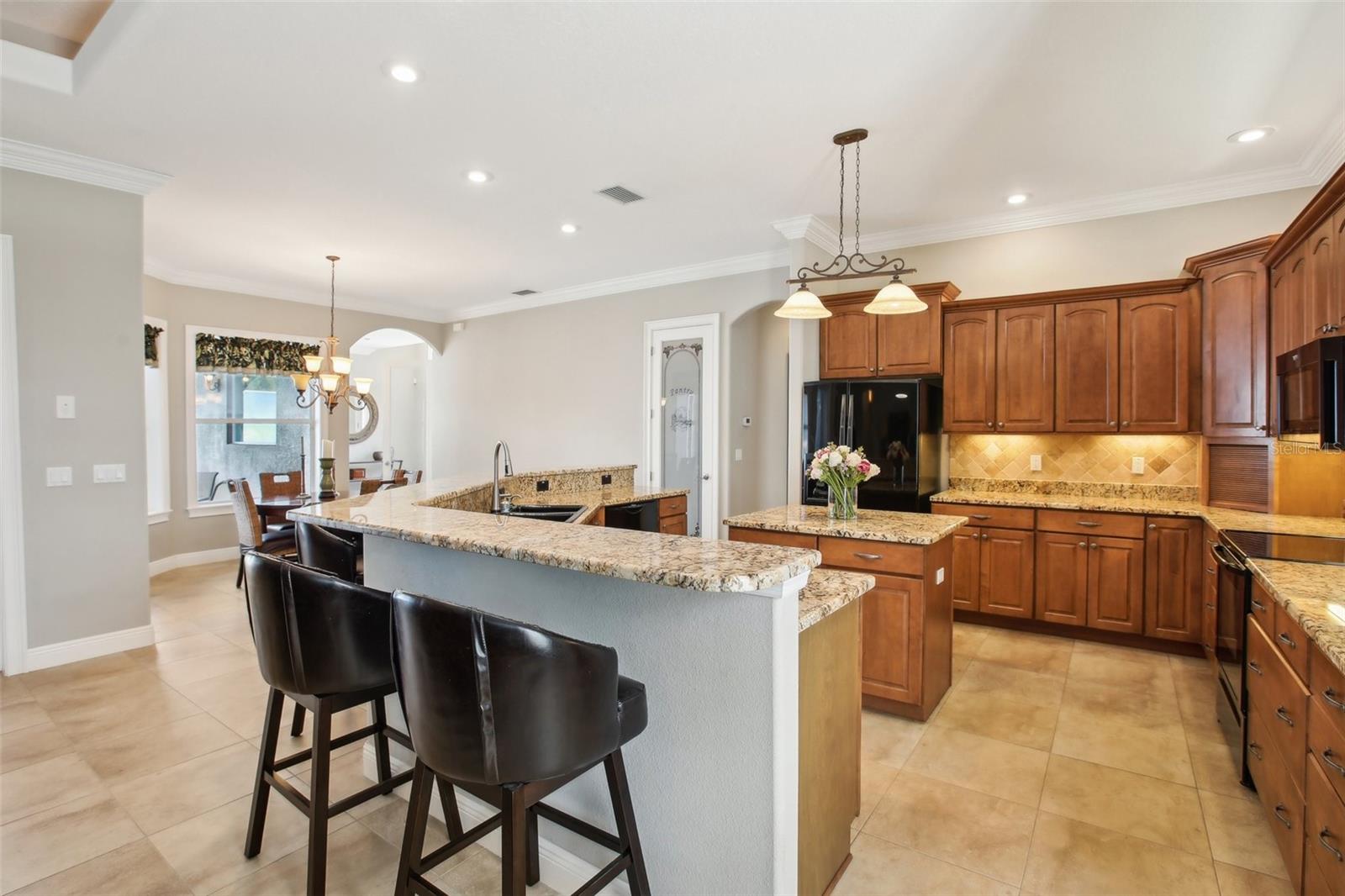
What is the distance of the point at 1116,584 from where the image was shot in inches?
153

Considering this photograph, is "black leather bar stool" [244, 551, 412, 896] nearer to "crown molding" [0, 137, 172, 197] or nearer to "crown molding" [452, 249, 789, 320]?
"crown molding" [0, 137, 172, 197]

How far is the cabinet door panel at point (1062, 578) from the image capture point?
3980mm

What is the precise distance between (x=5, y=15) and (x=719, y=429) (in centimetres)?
468

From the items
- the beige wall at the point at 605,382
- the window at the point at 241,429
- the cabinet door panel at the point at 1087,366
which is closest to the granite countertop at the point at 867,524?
the cabinet door panel at the point at 1087,366

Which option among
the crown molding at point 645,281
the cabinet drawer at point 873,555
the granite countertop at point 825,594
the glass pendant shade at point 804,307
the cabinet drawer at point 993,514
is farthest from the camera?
the crown molding at point 645,281

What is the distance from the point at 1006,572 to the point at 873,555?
Answer: 1.85 metres

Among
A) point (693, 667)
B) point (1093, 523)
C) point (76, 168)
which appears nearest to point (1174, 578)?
point (1093, 523)

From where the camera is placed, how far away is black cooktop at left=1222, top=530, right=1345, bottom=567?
2.26 metres

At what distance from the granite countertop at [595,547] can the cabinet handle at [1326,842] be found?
1.28m

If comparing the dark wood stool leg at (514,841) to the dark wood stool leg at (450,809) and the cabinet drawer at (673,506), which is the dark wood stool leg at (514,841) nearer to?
the dark wood stool leg at (450,809)

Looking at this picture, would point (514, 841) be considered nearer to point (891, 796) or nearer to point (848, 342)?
point (891, 796)

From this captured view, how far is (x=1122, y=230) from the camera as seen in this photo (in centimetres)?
419

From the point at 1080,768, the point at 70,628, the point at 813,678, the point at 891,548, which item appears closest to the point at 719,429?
the point at 891,548

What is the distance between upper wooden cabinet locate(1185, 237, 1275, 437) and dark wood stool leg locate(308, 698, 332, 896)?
4542 mm
